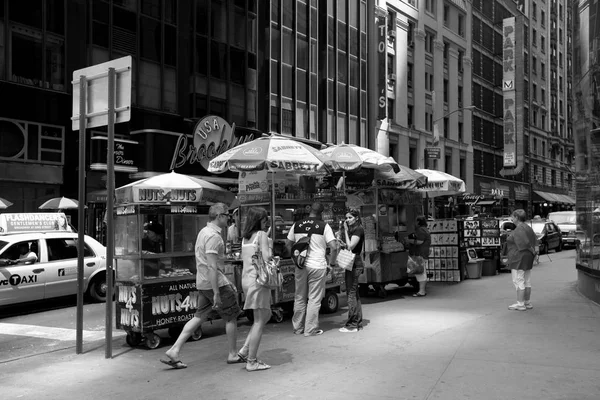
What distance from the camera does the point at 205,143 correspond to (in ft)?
82.3

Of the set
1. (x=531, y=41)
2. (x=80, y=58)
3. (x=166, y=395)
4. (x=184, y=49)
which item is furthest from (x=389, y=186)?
(x=531, y=41)

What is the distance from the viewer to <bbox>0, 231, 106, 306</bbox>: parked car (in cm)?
1163

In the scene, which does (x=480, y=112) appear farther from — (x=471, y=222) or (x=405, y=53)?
(x=471, y=222)

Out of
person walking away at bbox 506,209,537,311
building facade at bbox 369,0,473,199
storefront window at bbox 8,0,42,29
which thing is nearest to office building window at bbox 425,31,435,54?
building facade at bbox 369,0,473,199

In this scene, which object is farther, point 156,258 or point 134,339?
point 156,258

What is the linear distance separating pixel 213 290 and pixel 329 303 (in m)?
4.42

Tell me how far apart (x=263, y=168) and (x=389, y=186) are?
13.7 ft

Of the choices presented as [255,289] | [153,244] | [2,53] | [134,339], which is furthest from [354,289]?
[2,53]

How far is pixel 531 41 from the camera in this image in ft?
210

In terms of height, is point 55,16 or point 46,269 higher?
point 55,16

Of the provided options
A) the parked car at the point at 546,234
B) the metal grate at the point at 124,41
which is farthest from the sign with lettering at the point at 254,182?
the parked car at the point at 546,234

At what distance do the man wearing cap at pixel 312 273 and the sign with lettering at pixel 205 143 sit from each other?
15.7 meters

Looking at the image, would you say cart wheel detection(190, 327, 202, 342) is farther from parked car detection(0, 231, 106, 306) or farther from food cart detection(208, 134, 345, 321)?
parked car detection(0, 231, 106, 306)

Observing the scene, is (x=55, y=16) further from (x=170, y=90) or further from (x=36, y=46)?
(x=170, y=90)
